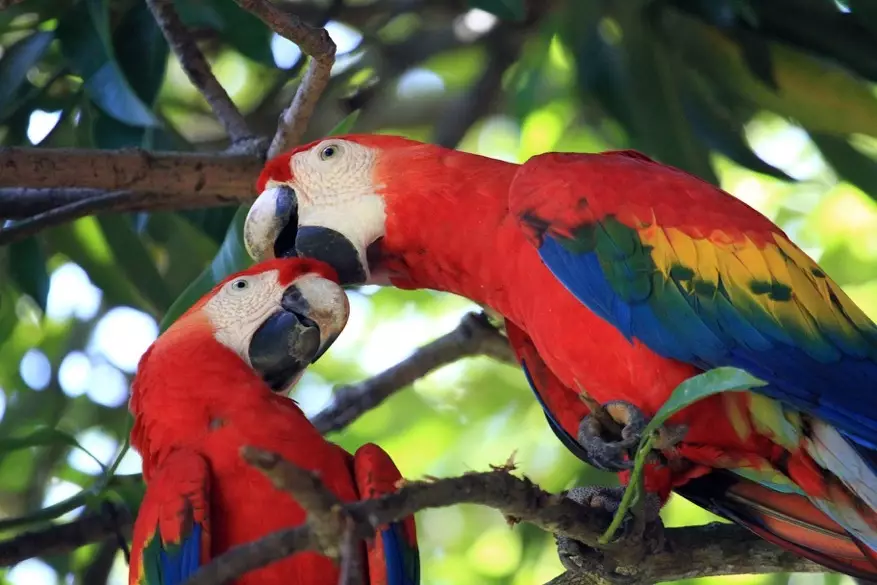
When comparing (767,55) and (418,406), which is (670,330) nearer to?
(767,55)

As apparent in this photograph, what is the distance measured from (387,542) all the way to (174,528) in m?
0.27

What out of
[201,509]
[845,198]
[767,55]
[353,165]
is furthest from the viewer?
[845,198]

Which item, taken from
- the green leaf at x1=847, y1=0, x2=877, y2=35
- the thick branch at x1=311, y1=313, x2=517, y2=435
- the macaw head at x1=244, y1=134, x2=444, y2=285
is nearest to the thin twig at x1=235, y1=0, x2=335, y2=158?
the macaw head at x1=244, y1=134, x2=444, y2=285

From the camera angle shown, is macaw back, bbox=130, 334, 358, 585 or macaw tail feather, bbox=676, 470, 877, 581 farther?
macaw tail feather, bbox=676, 470, 877, 581

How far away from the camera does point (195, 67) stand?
2004mm

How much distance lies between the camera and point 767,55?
2.14 m

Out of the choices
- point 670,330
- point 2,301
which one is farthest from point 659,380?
point 2,301

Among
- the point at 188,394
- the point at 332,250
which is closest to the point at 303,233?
the point at 332,250

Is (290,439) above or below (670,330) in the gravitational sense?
below

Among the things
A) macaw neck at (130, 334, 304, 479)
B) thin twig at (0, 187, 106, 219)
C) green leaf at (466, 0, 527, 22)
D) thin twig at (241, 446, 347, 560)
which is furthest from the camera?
thin twig at (0, 187, 106, 219)

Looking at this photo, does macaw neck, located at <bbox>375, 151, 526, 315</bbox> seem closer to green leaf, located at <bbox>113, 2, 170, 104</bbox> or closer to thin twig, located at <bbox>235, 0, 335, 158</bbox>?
thin twig, located at <bbox>235, 0, 335, 158</bbox>

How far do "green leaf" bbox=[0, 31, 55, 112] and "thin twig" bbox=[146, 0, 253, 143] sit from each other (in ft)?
0.68

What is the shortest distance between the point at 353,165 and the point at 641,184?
458mm

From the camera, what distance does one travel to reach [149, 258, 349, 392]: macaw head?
1649mm
